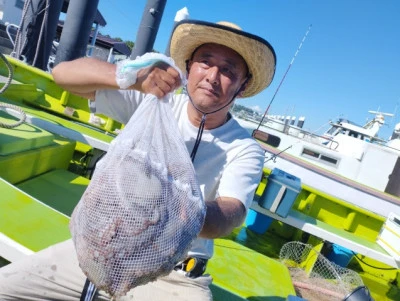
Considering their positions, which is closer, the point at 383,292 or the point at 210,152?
the point at 210,152

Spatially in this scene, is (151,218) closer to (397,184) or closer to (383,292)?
(383,292)

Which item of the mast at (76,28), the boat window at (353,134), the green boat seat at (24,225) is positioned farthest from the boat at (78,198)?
the boat window at (353,134)

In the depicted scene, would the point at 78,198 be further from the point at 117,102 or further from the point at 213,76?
the point at 213,76

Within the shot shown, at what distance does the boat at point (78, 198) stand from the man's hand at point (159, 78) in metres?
1.08

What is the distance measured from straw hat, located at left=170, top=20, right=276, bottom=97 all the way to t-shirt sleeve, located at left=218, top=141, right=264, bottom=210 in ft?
1.50

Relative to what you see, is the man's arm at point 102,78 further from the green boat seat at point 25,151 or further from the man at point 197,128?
the green boat seat at point 25,151

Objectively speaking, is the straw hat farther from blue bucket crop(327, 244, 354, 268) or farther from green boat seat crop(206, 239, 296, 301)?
blue bucket crop(327, 244, 354, 268)

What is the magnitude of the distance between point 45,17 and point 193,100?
4583mm

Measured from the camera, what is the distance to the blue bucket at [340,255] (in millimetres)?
4617

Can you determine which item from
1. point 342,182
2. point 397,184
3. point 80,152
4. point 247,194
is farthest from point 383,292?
point 397,184

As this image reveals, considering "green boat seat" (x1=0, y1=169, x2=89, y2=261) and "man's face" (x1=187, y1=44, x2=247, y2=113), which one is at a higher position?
"man's face" (x1=187, y1=44, x2=247, y2=113)

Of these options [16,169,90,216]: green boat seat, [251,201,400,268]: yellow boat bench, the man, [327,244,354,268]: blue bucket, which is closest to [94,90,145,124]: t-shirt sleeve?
the man

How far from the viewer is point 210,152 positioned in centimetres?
179

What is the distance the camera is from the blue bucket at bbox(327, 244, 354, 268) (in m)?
4.62
